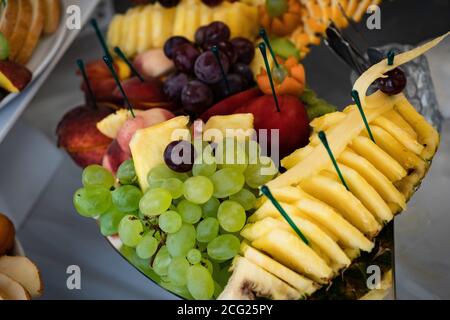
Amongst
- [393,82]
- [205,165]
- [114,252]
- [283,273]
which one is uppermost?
[393,82]

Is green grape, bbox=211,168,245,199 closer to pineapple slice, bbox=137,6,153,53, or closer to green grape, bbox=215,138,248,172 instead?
green grape, bbox=215,138,248,172

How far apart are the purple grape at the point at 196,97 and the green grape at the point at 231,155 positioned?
204 millimetres

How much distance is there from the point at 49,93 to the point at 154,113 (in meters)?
0.46

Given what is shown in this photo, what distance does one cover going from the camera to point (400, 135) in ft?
2.82

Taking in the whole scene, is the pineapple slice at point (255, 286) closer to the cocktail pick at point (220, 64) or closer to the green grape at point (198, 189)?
the green grape at point (198, 189)

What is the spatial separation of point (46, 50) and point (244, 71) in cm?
39

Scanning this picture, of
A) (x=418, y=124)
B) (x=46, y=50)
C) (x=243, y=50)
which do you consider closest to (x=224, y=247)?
(x=418, y=124)

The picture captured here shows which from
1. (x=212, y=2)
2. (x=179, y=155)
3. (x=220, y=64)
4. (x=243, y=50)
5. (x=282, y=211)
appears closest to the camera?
(x=282, y=211)

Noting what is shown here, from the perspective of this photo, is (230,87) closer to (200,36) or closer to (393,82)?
(200,36)

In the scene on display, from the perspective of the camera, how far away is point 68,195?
3.86ft

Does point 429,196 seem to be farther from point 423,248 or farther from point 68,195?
point 68,195

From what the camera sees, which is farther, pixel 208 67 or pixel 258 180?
pixel 208 67

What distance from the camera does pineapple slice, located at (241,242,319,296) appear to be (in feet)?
2.43

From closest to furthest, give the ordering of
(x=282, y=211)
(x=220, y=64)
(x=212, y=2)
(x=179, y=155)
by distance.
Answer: (x=282, y=211)
(x=179, y=155)
(x=220, y=64)
(x=212, y=2)
